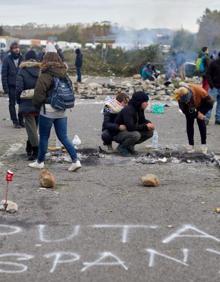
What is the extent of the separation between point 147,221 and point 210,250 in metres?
0.92

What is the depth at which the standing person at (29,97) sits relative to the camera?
8.45m

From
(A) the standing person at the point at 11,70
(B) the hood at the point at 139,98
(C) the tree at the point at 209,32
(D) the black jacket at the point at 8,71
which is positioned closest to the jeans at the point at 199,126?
(B) the hood at the point at 139,98

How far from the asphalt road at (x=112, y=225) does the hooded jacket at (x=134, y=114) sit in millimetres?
551

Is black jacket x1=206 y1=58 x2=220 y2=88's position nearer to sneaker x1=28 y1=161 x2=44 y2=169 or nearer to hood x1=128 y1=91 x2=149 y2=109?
A: hood x1=128 y1=91 x2=149 y2=109

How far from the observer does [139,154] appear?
29.8 feet

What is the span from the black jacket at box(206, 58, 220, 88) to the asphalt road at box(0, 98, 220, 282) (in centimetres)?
380

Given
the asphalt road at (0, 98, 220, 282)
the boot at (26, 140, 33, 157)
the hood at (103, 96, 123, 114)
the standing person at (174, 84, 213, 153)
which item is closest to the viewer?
the asphalt road at (0, 98, 220, 282)

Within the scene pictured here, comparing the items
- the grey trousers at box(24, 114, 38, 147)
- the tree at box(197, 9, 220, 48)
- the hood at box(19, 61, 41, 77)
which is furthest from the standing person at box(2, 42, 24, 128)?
the tree at box(197, 9, 220, 48)

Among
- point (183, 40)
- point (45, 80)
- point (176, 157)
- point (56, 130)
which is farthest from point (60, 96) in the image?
point (183, 40)

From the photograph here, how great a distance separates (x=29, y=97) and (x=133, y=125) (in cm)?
164

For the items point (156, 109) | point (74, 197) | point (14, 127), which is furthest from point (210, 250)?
point (156, 109)

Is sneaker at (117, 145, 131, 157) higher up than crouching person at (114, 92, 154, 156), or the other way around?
crouching person at (114, 92, 154, 156)

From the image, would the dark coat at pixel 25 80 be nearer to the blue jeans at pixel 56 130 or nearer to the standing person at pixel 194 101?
the blue jeans at pixel 56 130

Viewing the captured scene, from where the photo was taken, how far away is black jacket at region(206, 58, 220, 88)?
38.3 feet
